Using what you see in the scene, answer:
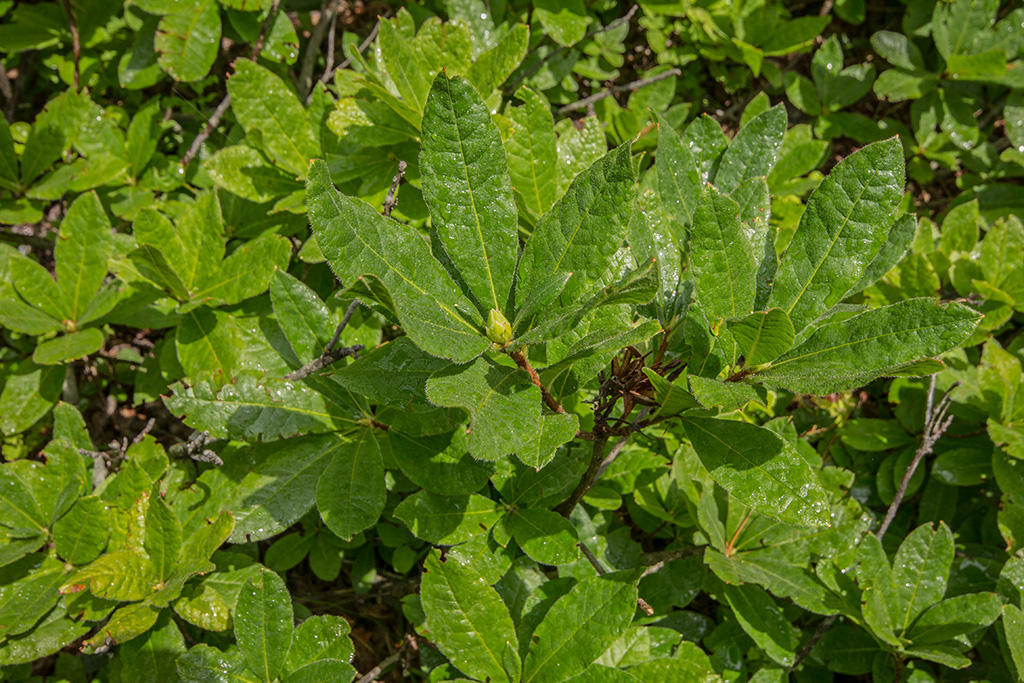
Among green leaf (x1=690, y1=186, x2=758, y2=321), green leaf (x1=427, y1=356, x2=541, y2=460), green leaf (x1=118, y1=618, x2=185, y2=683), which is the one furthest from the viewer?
green leaf (x1=118, y1=618, x2=185, y2=683)

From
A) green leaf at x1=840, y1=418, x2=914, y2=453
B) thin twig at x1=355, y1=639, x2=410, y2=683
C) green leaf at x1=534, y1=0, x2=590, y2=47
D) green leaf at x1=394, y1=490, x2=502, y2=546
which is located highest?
green leaf at x1=534, y1=0, x2=590, y2=47

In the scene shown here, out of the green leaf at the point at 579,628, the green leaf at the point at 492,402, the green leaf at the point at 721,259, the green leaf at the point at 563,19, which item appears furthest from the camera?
the green leaf at the point at 563,19

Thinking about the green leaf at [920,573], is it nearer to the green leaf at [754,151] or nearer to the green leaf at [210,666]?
the green leaf at [754,151]

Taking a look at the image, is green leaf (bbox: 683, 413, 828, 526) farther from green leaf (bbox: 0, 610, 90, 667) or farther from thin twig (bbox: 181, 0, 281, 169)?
thin twig (bbox: 181, 0, 281, 169)

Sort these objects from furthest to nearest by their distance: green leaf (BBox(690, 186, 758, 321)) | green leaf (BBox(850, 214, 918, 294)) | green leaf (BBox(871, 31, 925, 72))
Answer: green leaf (BBox(871, 31, 925, 72)) < green leaf (BBox(850, 214, 918, 294)) < green leaf (BBox(690, 186, 758, 321))

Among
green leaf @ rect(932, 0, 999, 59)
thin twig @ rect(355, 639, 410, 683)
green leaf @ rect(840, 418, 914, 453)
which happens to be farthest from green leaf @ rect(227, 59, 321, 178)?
green leaf @ rect(932, 0, 999, 59)

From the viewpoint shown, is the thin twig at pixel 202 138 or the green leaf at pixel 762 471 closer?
the green leaf at pixel 762 471

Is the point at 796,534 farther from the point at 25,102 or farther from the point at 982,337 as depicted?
the point at 25,102

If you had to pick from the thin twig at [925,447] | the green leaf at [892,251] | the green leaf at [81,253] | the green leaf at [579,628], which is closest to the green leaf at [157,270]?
the green leaf at [81,253]
